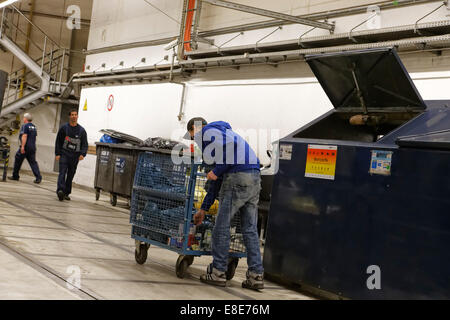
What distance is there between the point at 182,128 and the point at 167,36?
2.33 m

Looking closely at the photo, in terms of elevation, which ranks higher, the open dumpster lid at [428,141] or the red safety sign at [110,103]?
the red safety sign at [110,103]

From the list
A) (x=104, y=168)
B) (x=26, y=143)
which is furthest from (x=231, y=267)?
(x=26, y=143)

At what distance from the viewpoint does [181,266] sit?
5477 mm

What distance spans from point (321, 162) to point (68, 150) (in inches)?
274

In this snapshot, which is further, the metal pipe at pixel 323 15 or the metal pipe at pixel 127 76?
the metal pipe at pixel 127 76

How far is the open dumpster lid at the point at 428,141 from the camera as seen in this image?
4.41m

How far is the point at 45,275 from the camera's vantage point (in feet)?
15.3

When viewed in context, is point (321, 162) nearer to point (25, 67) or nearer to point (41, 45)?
point (25, 67)

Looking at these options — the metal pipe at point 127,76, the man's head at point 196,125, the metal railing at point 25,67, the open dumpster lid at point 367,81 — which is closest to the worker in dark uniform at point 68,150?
the metal pipe at point 127,76

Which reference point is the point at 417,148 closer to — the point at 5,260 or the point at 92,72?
the point at 5,260

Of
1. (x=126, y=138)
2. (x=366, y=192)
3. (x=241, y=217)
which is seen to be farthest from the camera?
(x=126, y=138)

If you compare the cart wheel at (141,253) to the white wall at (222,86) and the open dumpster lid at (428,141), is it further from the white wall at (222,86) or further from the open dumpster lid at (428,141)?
the white wall at (222,86)

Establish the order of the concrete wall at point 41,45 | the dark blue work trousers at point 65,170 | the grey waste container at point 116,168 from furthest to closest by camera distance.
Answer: the concrete wall at point 41,45 < the grey waste container at point 116,168 < the dark blue work trousers at point 65,170
